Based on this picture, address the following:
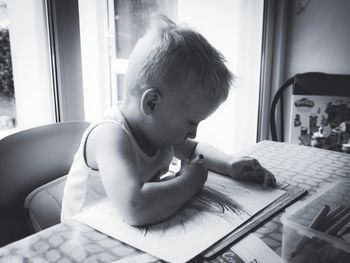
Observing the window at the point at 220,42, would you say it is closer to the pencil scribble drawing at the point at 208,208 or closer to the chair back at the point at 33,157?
the chair back at the point at 33,157

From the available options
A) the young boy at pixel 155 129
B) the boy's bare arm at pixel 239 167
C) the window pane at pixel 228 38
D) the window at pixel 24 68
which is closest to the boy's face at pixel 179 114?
the young boy at pixel 155 129

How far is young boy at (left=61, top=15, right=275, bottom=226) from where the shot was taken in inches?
20.6

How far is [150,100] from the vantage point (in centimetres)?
62

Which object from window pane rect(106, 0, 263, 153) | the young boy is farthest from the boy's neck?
window pane rect(106, 0, 263, 153)

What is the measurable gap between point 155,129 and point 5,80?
778 millimetres

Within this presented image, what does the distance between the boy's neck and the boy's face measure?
0.04m

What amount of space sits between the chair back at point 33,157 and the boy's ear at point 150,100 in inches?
10.6

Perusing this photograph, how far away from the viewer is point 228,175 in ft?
2.45

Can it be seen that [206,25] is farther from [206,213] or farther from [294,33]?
[206,213]

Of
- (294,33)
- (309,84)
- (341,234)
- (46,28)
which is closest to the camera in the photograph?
(341,234)

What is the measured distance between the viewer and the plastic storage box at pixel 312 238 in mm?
369

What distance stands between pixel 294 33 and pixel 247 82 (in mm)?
388

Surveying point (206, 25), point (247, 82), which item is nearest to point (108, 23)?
point (206, 25)

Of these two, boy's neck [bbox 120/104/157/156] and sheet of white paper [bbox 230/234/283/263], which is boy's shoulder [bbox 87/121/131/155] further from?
sheet of white paper [bbox 230/234/283/263]
